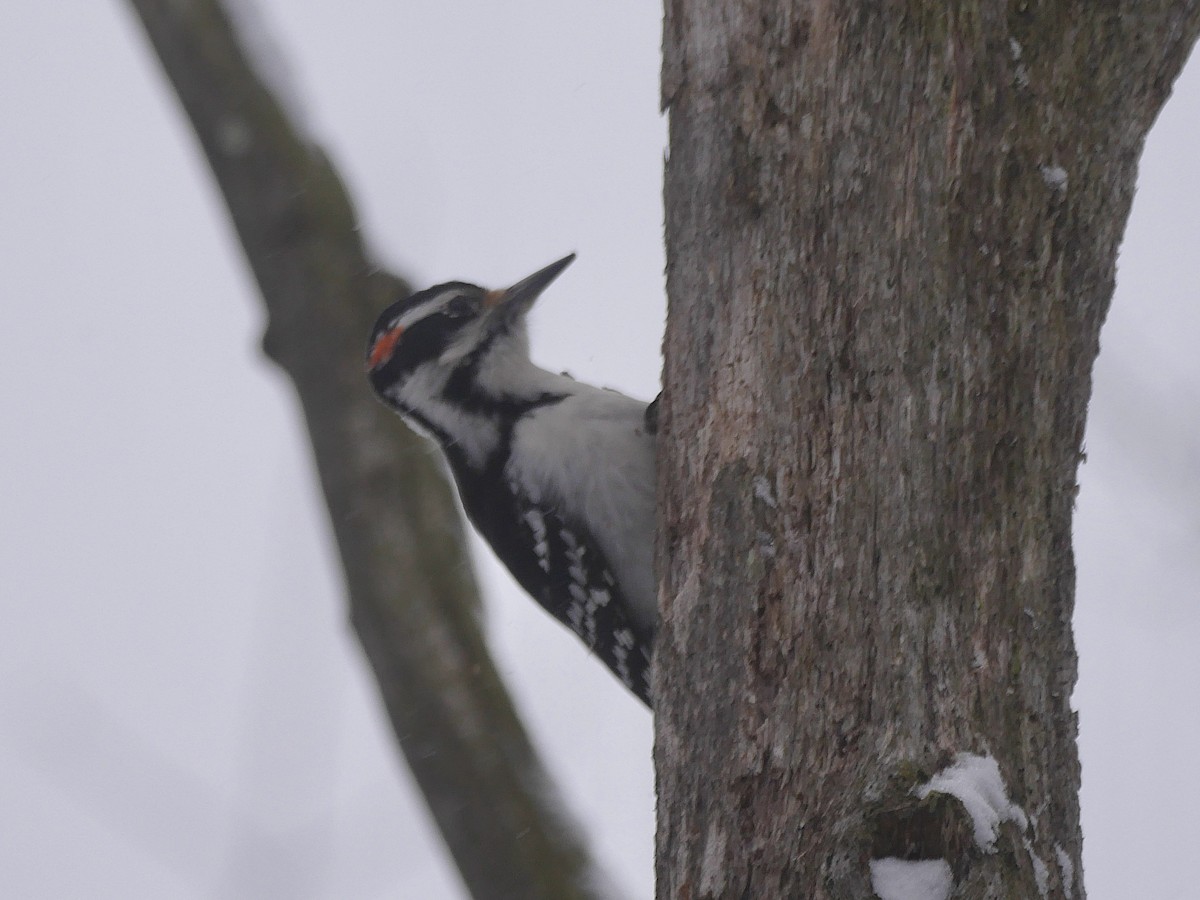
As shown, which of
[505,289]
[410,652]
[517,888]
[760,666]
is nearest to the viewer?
[760,666]

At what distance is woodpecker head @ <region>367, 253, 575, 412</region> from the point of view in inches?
140

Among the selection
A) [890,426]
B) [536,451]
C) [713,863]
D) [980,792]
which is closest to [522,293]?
[536,451]

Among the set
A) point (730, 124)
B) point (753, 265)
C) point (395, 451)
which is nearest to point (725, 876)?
point (753, 265)

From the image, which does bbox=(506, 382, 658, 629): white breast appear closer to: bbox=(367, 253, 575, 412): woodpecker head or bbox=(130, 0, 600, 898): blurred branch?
bbox=(367, 253, 575, 412): woodpecker head

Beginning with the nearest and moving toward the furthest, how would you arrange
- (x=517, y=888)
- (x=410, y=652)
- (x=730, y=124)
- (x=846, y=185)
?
(x=846, y=185), (x=730, y=124), (x=517, y=888), (x=410, y=652)

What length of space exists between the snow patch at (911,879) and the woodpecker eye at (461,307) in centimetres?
228

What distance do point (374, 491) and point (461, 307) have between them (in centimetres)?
57

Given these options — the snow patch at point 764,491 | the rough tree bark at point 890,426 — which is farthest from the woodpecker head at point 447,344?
the snow patch at point 764,491

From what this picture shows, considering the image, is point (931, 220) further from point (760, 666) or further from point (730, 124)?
point (760, 666)

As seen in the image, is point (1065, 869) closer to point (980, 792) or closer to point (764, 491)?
point (980, 792)

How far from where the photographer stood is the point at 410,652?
3498 mm

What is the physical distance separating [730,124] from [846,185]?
302 millimetres

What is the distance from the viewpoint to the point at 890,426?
2037 mm

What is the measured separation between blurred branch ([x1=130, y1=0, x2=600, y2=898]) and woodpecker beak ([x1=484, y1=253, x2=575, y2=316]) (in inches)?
12.9
